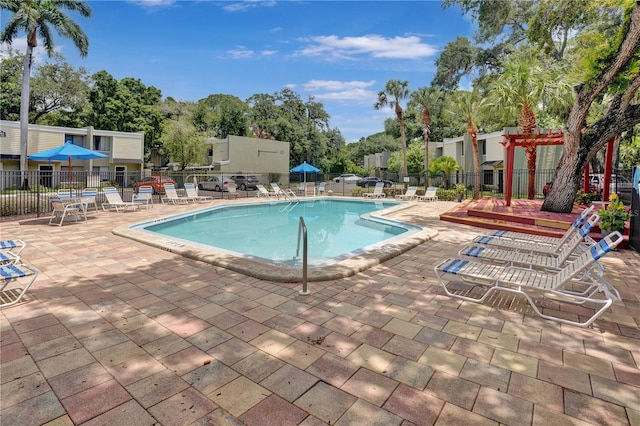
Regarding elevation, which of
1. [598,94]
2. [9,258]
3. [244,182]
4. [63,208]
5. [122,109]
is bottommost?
[9,258]

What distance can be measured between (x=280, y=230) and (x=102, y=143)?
24.8 m

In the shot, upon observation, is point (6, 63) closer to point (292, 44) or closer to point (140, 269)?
point (292, 44)

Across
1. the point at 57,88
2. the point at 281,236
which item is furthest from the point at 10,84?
the point at 281,236

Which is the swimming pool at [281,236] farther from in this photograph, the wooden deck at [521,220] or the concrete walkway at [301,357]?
the wooden deck at [521,220]

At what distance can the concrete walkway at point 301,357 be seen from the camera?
206cm

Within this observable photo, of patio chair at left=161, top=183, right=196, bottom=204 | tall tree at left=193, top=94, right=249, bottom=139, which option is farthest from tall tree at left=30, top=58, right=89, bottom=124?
patio chair at left=161, top=183, right=196, bottom=204

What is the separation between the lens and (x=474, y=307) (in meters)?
3.71

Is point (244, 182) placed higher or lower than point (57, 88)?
lower

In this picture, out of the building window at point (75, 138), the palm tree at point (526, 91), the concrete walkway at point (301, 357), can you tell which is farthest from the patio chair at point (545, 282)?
the building window at point (75, 138)

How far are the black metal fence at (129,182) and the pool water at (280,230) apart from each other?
4.00 metres

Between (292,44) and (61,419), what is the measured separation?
67.2ft

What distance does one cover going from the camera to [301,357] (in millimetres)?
2674

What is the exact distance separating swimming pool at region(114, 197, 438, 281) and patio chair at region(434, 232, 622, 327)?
4.98 ft

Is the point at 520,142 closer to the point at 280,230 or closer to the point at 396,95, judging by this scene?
the point at 280,230
